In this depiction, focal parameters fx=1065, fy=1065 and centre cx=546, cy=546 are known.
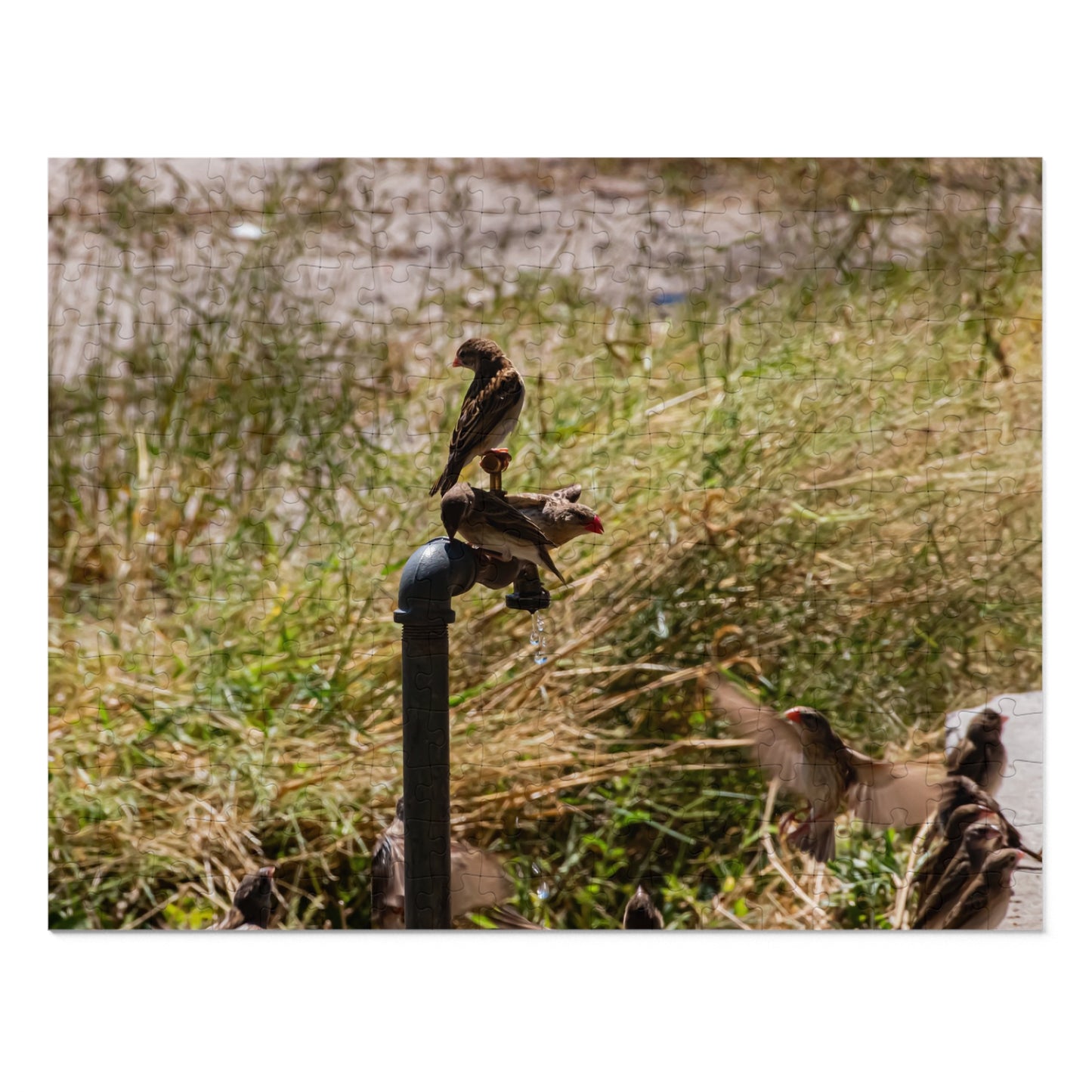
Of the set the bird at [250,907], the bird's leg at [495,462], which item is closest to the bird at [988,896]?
the bird's leg at [495,462]

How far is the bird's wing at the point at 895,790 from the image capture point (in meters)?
2.13

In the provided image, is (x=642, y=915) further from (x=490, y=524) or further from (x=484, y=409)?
(x=484, y=409)

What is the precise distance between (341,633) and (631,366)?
0.85 metres

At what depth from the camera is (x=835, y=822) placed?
7.10ft

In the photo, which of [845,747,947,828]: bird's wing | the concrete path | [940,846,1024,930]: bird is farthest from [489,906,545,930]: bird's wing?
the concrete path

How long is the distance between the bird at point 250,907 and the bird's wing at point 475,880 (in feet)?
1.25

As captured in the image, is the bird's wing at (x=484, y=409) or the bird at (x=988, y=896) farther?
the bird at (x=988, y=896)

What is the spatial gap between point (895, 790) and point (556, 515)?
3.08 feet

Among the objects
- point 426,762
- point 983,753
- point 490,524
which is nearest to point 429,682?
point 426,762

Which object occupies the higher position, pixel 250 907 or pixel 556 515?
pixel 556 515

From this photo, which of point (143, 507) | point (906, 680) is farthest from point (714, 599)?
point (143, 507)

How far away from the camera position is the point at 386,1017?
204 centimetres

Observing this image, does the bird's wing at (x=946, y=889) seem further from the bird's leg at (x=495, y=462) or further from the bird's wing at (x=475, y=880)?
the bird's leg at (x=495, y=462)

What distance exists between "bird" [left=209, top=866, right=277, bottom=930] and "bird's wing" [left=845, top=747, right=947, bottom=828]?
1.20m
